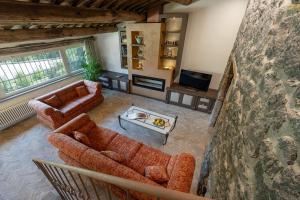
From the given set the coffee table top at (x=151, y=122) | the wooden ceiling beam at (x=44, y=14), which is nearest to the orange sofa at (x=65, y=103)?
the coffee table top at (x=151, y=122)

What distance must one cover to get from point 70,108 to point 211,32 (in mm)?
4743

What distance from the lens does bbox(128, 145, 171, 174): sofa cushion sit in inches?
104

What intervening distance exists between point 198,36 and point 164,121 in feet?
9.50

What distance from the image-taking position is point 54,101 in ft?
14.3

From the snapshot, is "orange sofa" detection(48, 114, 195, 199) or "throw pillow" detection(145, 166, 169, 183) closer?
"orange sofa" detection(48, 114, 195, 199)

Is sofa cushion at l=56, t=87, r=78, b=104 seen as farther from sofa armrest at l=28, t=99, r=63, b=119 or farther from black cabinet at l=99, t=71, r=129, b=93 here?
black cabinet at l=99, t=71, r=129, b=93

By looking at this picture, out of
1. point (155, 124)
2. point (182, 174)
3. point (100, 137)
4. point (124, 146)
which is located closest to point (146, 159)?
point (124, 146)

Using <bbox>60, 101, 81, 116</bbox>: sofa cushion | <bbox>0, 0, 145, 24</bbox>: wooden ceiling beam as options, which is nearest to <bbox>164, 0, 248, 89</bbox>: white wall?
<bbox>0, 0, 145, 24</bbox>: wooden ceiling beam

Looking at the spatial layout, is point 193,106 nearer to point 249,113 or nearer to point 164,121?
point 164,121

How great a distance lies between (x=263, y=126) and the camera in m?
0.85

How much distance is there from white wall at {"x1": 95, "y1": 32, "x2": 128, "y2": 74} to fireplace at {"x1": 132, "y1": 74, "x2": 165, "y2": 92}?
888 mm

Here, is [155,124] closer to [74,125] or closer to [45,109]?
[74,125]

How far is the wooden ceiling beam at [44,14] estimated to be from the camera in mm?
2109

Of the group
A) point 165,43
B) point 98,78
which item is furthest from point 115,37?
point 165,43
